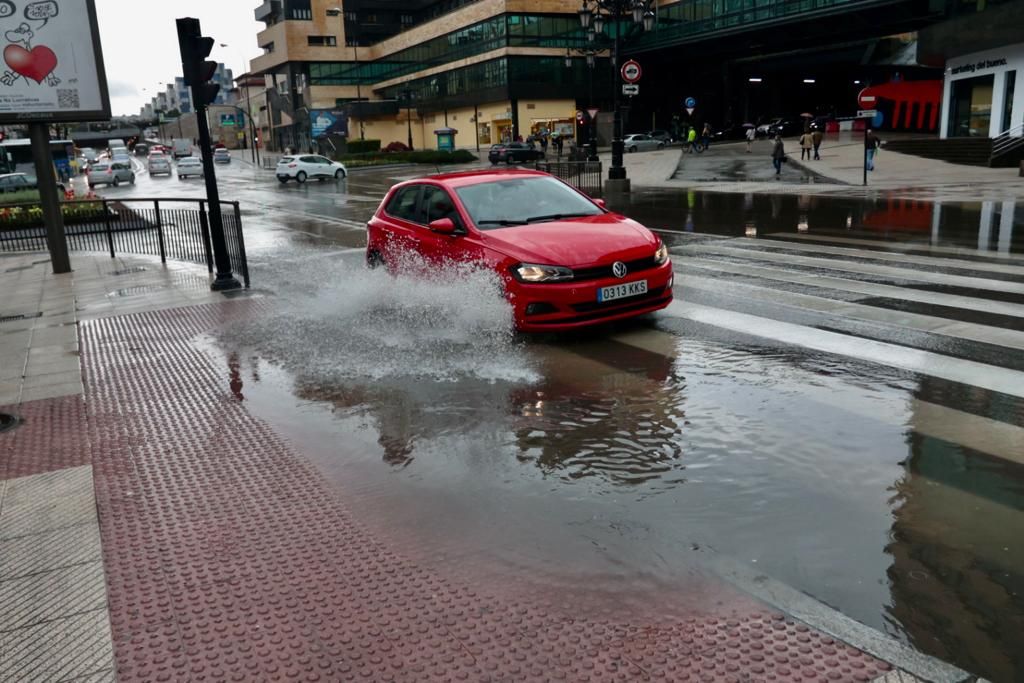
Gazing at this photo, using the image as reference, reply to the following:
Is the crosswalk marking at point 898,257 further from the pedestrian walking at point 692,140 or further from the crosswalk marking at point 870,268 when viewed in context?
the pedestrian walking at point 692,140

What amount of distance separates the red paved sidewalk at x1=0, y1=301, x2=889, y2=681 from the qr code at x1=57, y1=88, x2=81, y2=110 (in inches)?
401

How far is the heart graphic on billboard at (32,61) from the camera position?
12.8m

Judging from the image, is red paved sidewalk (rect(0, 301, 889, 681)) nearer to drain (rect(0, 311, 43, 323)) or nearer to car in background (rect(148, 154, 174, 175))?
drain (rect(0, 311, 43, 323))

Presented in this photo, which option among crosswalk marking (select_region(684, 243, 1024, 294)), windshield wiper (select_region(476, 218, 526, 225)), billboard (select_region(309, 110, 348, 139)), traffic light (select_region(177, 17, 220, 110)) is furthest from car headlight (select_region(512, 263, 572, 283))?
billboard (select_region(309, 110, 348, 139))

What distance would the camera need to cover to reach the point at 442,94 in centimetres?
8006

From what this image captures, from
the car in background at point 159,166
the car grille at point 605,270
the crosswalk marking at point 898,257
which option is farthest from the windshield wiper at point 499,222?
the car in background at point 159,166

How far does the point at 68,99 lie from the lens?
13375mm

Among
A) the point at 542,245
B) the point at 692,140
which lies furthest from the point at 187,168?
the point at 542,245

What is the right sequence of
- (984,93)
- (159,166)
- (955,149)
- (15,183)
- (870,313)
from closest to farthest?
1. (870,313)
2. (955,149)
3. (15,183)
4. (984,93)
5. (159,166)

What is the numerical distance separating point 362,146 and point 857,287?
73.2m

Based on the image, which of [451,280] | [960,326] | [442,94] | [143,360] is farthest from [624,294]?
[442,94]

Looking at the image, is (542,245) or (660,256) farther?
(660,256)

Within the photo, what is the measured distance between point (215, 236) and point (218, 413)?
19.1 ft

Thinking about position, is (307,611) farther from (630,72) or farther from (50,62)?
(630,72)
